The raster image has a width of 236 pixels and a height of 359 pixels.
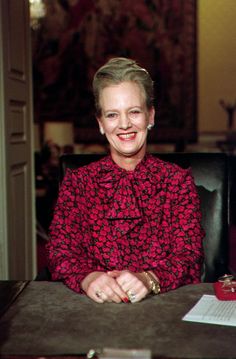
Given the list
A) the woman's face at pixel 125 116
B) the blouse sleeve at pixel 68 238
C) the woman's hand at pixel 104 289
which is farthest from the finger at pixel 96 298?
the woman's face at pixel 125 116

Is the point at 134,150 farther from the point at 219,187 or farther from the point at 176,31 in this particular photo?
the point at 176,31

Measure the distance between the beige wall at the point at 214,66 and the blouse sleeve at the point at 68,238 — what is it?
631cm

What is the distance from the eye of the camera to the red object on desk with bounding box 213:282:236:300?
1.47 meters

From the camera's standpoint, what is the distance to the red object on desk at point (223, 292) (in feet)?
4.83

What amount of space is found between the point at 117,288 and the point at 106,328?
0.87 feet

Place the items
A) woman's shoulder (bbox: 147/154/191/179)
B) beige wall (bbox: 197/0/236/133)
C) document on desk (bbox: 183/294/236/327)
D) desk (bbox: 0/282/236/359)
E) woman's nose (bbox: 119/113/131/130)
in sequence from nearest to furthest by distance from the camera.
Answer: desk (bbox: 0/282/236/359), document on desk (bbox: 183/294/236/327), woman's nose (bbox: 119/113/131/130), woman's shoulder (bbox: 147/154/191/179), beige wall (bbox: 197/0/236/133)

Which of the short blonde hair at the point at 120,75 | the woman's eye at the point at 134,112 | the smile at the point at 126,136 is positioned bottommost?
the smile at the point at 126,136

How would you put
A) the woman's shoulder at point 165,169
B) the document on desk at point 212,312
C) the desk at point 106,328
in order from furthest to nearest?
the woman's shoulder at point 165,169 < the document on desk at point 212,312 < the desk at point 106,328

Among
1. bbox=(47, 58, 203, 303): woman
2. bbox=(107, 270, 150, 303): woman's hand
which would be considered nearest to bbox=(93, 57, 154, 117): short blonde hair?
bbox=(47, 58, 203, 303): woman

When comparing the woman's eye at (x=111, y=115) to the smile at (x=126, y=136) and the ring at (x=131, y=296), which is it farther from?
the ring at (x=131, y=296)

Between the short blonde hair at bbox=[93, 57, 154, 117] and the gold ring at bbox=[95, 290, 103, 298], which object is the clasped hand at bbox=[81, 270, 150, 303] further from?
the short blonde hair at bbox=[93, 57, 154, 117]

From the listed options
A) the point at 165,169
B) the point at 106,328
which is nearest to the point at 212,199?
the point at 165,169

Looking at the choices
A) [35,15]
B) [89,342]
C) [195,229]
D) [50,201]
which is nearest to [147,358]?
[89,342]

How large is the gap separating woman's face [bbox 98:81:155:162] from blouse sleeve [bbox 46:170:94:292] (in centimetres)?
22
